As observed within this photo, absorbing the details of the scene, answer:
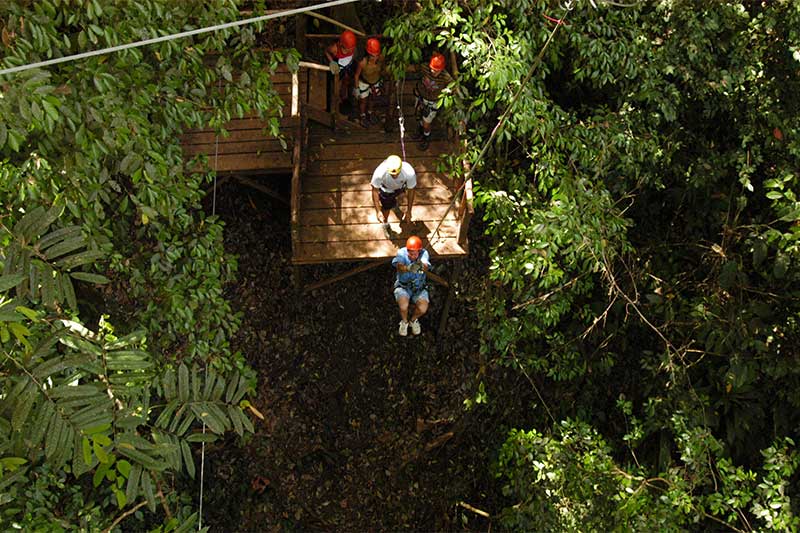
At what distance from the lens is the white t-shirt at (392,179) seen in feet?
20.5

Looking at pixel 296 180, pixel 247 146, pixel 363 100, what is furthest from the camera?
pixel 247 146

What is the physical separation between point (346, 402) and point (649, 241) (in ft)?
12.3

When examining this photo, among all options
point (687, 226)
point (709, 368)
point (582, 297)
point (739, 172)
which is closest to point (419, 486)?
point (582, 297)

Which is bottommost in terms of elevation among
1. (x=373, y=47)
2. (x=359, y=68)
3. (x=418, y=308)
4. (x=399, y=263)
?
(x=418, y=308)

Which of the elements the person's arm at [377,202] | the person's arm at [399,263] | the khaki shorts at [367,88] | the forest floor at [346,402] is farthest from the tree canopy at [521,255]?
the person's arm at [377,202]

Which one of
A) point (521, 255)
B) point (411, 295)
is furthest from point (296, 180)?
point (521, 255)

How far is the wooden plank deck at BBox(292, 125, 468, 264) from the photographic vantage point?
21.9 feet

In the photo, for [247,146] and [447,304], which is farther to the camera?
[447,304]

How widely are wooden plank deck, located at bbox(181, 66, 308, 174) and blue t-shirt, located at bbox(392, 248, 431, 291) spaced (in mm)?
1491

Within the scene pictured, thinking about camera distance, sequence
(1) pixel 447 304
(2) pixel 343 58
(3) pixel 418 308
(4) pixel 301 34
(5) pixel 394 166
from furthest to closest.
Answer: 1. (1) pixel 447 304
2. (3) pixel 418 308
3. (4) pixel 301 34
4. (2) pixel 343 58
5. (5) pixel 394 166

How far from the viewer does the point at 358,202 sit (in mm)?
6848

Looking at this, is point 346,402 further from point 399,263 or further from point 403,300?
point 399,263

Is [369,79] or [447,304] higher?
[369,79]

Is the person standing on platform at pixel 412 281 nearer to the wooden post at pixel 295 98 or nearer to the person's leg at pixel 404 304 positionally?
the person's leg at pixel 404 304
